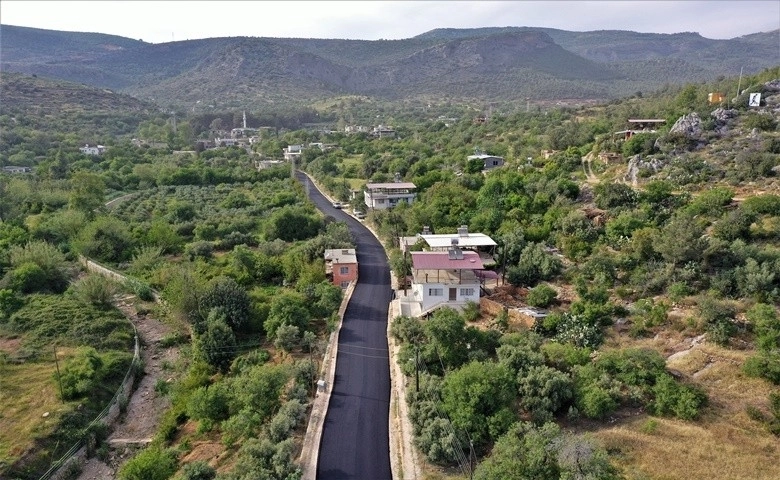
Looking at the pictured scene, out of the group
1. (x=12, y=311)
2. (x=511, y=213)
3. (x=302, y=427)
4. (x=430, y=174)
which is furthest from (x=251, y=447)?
(x=430, y=174)

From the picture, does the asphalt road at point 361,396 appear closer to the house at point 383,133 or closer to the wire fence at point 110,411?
the wire fence at point 110,411

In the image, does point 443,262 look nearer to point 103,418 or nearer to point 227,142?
point 103,418

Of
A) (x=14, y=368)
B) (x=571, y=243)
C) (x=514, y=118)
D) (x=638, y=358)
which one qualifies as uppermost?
(x=514, y=118)

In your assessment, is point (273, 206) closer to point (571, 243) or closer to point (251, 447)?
point (571, 243)

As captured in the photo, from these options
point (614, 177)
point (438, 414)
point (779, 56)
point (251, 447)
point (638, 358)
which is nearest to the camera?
point (251, 447)

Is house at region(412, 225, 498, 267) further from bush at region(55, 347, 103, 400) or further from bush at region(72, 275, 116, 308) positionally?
bush at region(72, 275, 116, 308)

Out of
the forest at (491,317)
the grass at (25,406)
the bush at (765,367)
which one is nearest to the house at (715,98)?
the forest at (491,317)

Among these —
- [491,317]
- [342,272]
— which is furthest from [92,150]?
[491,317]
